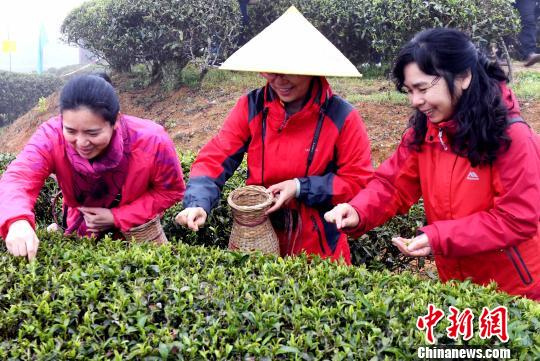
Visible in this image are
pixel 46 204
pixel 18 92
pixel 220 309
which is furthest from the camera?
pixel 18 92

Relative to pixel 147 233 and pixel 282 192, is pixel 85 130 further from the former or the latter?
pixel 282 192

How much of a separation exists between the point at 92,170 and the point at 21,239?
529 mm

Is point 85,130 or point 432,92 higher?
point 432,92

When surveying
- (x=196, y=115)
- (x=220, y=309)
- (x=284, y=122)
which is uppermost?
(x=284, y=122)

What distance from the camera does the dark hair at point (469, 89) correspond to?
2221 mm

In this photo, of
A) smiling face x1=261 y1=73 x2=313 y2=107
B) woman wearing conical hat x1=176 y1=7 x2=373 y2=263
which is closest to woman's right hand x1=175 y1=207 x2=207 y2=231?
woman wearing conical hat x1=176 y1=7 x2=373 y2=263

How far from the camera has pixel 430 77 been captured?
2283 millimetres

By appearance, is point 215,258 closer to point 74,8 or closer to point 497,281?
point 497,281

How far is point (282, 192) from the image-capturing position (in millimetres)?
2742

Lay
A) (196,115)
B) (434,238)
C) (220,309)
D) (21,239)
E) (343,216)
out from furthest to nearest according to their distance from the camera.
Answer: (196,115), (343,216), (21,239), (434,238), (220,309)

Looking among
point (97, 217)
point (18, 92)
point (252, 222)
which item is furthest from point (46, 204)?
point (18, 92)

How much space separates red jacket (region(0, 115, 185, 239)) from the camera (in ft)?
8.71

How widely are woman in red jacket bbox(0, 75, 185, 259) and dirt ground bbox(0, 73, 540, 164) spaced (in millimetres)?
3907

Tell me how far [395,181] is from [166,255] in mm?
1117
